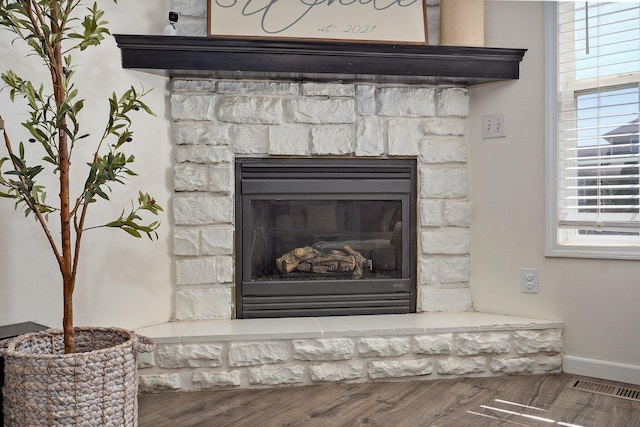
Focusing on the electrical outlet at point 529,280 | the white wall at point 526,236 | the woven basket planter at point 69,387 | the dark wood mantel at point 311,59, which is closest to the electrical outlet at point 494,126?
the white wall at point 526,236

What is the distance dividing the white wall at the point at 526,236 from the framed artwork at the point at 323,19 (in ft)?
1.37

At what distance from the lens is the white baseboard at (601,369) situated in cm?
218

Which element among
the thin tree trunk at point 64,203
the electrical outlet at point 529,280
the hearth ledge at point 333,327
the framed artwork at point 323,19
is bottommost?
the hearth ledge at point 333,327

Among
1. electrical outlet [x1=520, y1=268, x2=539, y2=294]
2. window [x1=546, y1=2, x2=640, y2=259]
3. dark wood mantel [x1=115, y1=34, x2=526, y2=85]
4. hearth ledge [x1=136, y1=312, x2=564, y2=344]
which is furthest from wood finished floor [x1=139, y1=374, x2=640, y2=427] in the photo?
dark wood mantel [x1=115, y1=34, x2=526, y2=85]

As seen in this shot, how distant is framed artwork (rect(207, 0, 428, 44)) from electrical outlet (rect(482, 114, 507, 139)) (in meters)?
0.50

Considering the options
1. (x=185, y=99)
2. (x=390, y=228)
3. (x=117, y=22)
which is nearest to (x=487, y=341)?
(x=390, y=228)

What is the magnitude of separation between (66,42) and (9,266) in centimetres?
92

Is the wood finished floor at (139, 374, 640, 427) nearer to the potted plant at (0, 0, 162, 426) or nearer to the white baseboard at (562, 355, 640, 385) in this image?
the white baseboard at (562, 355, 640, 385)

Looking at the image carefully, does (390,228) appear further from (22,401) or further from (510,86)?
(22,401)

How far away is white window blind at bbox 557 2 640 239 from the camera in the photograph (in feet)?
7.19

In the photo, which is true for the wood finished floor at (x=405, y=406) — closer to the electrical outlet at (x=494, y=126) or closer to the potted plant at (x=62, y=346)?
the potted plant at (x=62, y=346)

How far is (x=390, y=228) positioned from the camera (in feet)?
8.45

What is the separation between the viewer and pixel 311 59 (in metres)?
2.24

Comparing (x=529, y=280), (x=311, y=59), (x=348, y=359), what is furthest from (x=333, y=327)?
(x=311, y=59)
